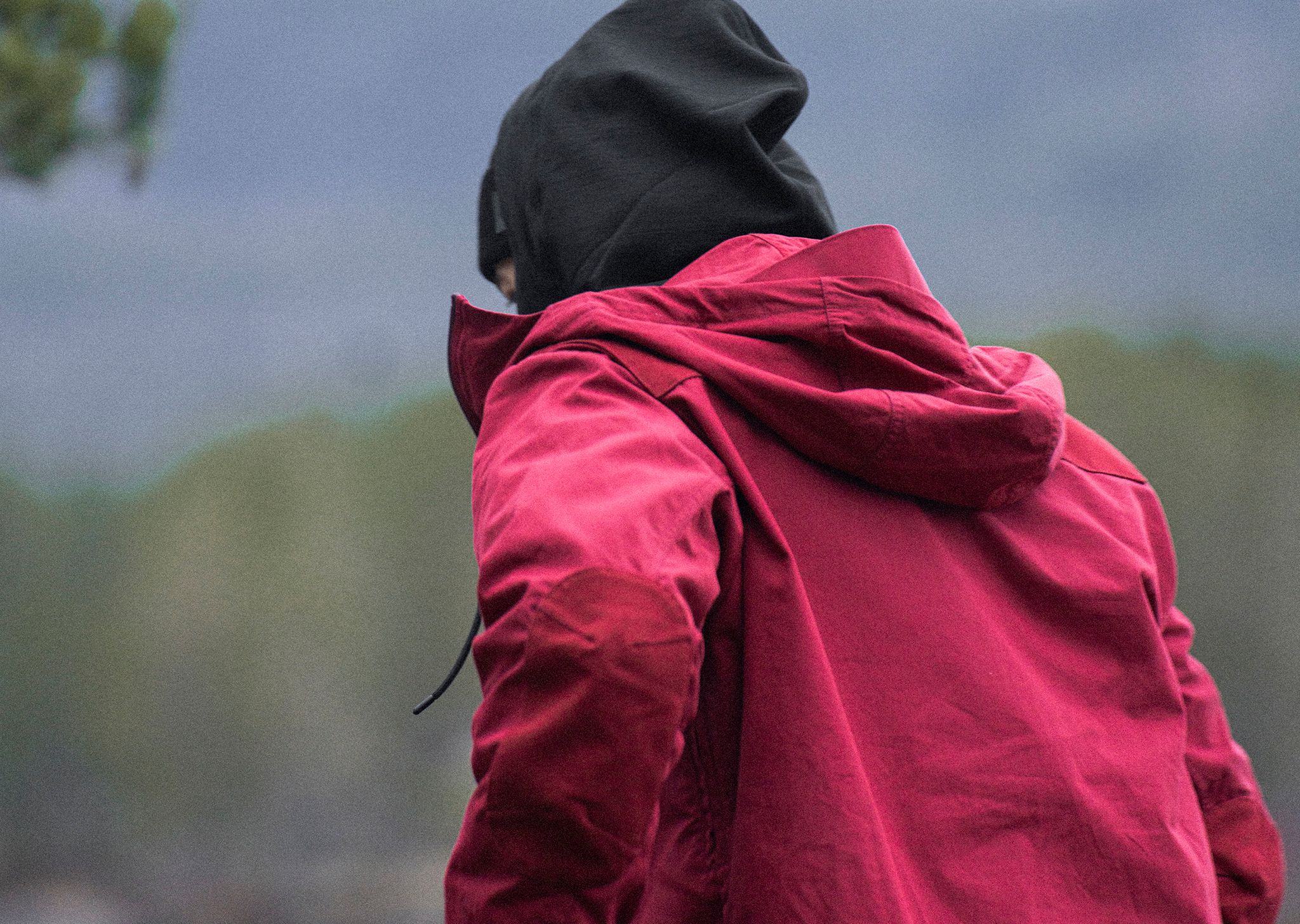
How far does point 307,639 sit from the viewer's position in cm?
250

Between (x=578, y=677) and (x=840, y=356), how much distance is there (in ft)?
0.91

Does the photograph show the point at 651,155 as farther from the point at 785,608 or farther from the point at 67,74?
the point at 67,74

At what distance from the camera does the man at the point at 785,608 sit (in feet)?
1.75

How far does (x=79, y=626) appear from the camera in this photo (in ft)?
7.92

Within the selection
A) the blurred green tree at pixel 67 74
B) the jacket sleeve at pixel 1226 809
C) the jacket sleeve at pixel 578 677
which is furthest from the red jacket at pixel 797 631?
the blurred green tree at pixel 67 74

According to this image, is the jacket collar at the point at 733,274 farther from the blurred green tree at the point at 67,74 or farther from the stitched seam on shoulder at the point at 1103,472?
the blurred green tree at the point at 67,74

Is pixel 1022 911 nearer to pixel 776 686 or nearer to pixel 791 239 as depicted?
pixel 776 686

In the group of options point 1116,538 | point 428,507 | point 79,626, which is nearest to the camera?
point 1116,538

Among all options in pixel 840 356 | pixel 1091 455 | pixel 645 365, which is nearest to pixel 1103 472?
pixel 1091 455

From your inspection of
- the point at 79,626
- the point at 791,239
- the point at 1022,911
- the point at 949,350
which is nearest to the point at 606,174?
the point at 791,239

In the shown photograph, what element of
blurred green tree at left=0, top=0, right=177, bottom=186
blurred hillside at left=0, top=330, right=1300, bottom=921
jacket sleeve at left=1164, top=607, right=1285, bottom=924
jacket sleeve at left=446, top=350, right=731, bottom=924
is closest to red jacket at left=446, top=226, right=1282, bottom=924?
jacket sleeve at left=446, top=350, right=731, bottom=924

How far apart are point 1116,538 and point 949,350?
0.19 meters

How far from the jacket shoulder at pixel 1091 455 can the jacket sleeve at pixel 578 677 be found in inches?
14.7

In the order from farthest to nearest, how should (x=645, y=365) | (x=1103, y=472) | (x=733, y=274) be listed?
(x=1103, y=472) < (x=733, y=274) < (x=645, y=365)
